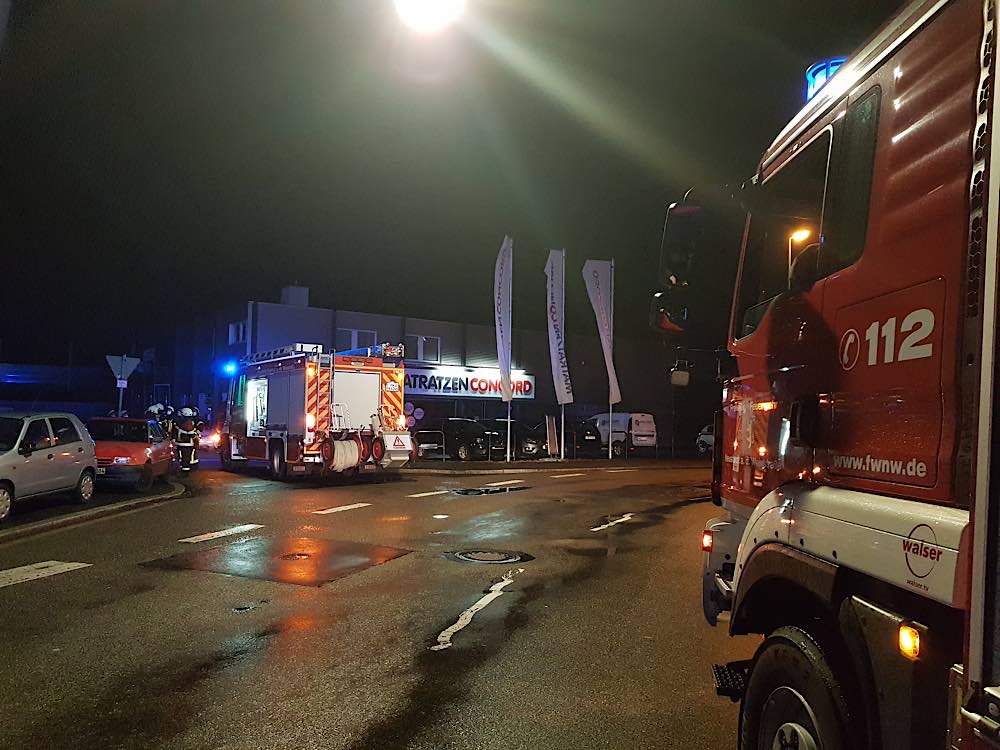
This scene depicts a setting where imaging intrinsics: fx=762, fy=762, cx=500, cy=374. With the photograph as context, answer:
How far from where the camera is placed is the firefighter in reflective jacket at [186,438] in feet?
70.6

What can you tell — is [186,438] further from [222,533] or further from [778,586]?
[778,586]

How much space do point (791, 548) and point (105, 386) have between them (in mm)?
56897

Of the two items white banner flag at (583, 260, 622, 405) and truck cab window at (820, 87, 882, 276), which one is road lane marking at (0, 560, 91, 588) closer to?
truck cab window at (820, 87, 882, 276)

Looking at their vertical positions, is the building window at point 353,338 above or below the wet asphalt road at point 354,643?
above

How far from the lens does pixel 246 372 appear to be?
20.8 meters

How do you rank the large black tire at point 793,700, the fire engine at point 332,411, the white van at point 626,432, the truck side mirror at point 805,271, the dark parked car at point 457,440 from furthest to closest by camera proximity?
the white van at point 626,432
the dark parked car at point 457,440
the fire engine at point 332,411
the truck side mirror at point 805,271
the large black tire at point 793,700

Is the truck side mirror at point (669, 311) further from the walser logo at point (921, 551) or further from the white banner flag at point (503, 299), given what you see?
the white banner flag at point (503, 299)

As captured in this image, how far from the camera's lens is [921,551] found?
218cm

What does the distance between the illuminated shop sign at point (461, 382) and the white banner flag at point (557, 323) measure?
9173 mm

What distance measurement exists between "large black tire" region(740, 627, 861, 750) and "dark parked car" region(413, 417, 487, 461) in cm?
2492

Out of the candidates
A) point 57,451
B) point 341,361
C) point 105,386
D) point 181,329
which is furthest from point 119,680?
point 105,386

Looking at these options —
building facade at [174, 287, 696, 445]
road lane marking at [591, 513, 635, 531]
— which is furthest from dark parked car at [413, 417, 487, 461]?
road lane marking at [591, 513, 635, 531]

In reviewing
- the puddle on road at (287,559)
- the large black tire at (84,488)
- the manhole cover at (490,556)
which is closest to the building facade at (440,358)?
the large black tire at (84,488)

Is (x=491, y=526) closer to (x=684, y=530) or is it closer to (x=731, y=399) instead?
(x=684, y=530)
